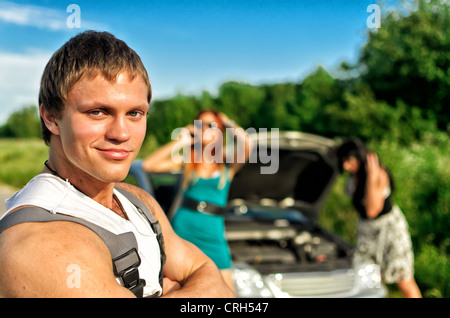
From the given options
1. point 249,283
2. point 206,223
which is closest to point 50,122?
point 206,223

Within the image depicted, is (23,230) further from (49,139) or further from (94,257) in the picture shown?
(49,139)

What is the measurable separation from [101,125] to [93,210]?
19 centimetres

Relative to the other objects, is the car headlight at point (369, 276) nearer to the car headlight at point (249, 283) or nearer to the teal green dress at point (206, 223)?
the car headlight at point (249, 283)

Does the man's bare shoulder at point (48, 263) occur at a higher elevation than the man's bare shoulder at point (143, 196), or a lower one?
lower

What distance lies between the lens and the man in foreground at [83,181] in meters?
0.75

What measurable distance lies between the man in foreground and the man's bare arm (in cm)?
15

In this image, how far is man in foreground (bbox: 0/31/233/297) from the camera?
0.75 m

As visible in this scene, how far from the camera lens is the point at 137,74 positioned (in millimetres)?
920

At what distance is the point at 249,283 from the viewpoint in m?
3.35

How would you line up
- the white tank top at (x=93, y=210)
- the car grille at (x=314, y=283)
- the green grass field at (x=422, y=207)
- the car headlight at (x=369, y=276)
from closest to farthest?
the white tank top at (x=93, y=210) → the car grille at (x=314, y=283) → the car headlight at (x=369, y=276) → the green grass field at (x=422, y=207)

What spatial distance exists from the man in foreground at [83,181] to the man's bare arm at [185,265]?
0.49 feet

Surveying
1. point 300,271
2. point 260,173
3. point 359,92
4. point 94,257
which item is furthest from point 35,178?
point 359,92

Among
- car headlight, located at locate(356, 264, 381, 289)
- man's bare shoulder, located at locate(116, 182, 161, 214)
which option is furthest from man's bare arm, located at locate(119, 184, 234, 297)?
car headlight, located at locate(356, 264, 381, 289)

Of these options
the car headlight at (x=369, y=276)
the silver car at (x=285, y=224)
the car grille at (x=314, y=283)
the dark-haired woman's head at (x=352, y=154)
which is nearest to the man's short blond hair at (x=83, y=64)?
the silver car at (x=285, y=224)
